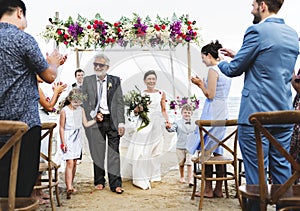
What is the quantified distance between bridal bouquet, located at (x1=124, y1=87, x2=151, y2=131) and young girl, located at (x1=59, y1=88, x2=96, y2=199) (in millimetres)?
469

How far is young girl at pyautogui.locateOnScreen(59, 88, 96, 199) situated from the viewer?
4477 mm

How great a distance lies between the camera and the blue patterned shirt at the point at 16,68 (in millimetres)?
2199

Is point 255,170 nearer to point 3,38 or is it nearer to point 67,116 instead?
point 3,38

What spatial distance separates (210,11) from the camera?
4887 millimetres

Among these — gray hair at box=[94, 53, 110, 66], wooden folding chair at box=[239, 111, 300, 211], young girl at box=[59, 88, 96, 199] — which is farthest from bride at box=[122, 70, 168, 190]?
wooden folding chair at box=[239, 111, 300, 211]

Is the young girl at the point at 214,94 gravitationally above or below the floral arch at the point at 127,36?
below

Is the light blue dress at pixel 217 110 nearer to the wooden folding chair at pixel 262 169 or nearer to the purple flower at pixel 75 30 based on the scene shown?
the purple flower at pixel 75 30

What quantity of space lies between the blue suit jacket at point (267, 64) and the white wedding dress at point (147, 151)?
235cm

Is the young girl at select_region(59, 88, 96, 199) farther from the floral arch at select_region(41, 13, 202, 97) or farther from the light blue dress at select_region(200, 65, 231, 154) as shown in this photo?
the light blue dress at select_region(200, 65, 231, 154)

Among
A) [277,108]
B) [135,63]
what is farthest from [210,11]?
[277,108]

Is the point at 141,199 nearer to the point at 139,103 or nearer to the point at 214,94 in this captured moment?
the point at 139,103

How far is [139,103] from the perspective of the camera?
4852 mm

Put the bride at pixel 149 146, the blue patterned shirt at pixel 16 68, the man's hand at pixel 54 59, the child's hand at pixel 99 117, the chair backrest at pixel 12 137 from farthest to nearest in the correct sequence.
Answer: the bride at pixel 149 146
the child's hand at pixel 99 117
the man's hand at pixel 54 59
the blue patterned shirt at pixel 16 68
the chair backrest at pixel 12 137


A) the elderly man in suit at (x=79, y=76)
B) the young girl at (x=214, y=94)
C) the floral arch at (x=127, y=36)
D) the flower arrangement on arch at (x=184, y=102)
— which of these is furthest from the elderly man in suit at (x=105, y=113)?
the young girl at (x=214, y=94)
